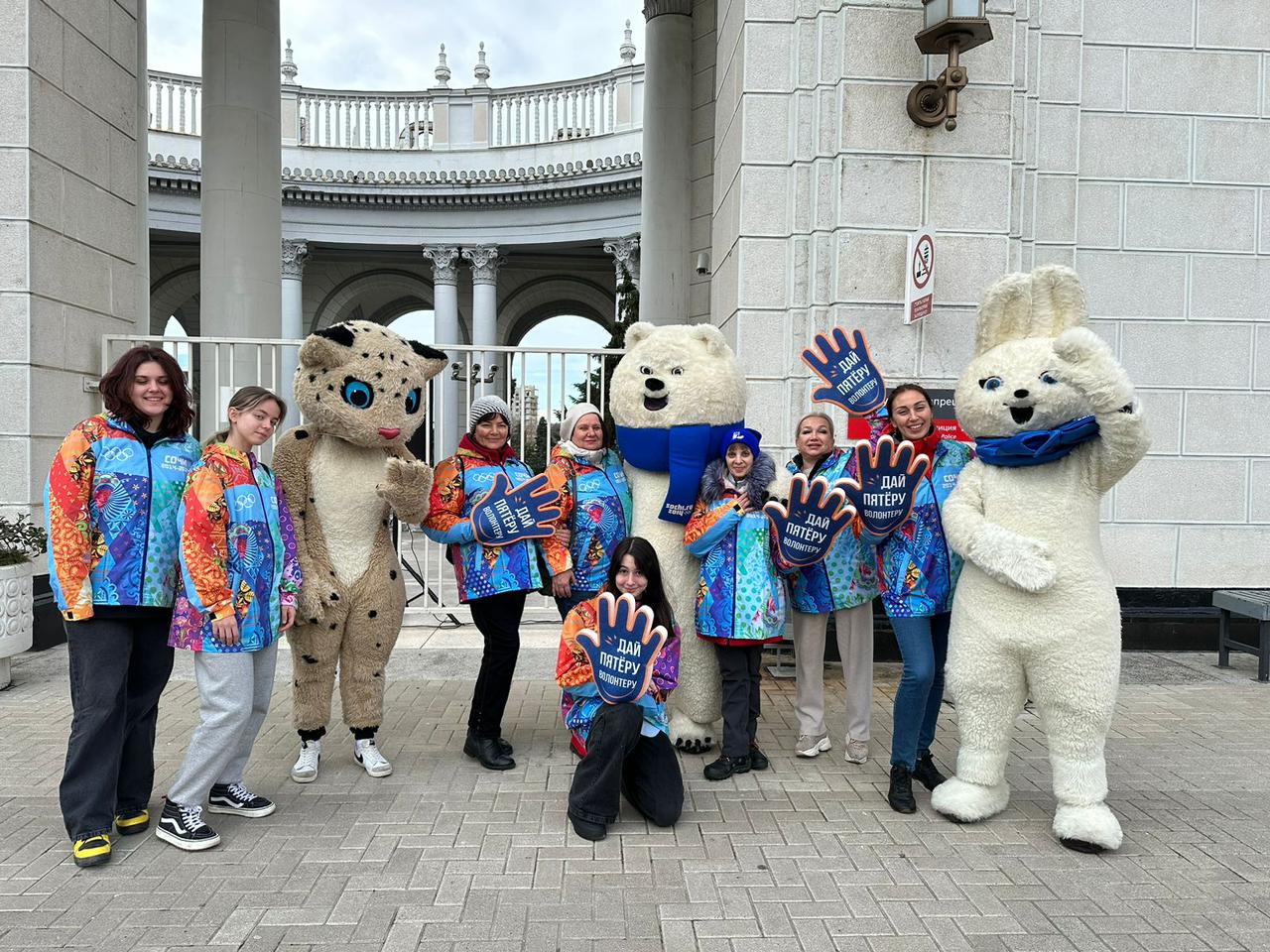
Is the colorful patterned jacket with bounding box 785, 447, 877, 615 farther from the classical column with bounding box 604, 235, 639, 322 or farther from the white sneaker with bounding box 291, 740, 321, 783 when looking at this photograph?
the classical column with bounding box 604, 235, 639, 322

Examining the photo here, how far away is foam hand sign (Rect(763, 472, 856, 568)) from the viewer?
385 cm

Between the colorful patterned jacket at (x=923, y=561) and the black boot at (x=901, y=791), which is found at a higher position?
the colorful patterned jacket at (x=923, y=561)

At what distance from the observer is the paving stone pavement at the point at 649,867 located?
2756 mm

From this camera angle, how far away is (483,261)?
73.9ft

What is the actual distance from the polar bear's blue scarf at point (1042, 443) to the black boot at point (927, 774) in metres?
1.44

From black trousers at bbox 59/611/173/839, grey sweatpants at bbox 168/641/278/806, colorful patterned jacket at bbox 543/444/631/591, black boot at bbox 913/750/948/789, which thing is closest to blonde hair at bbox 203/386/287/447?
black trousers at bbox 59/611/173/839

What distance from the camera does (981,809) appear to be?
361 cm

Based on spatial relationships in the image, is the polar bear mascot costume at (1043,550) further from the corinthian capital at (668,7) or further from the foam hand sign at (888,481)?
the corinthian capital at (668,7)

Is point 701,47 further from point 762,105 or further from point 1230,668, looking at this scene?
point 1230,668

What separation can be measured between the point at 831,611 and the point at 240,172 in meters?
8.04

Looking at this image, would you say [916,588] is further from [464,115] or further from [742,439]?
[464,115]

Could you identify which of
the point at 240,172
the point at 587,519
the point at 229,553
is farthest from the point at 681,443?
the point at 240,172

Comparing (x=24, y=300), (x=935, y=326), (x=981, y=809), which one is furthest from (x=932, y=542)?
(x=24, y=300)

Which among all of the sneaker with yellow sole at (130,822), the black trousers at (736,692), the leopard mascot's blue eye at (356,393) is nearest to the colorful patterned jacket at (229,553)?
the leopard mascot's blue eye at (356,393)
